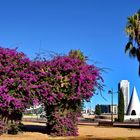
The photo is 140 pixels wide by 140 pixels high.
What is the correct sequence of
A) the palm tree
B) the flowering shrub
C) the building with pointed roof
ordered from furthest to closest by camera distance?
the building with pointed roof
the palm tree
the flowering shrub

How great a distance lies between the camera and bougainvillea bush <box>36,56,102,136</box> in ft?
93.8

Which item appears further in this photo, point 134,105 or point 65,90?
point 134,105

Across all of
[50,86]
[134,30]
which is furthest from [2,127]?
[134,30]

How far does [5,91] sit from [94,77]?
235 inches

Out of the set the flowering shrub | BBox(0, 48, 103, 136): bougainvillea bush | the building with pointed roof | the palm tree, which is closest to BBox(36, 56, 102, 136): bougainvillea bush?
BBox(0, 48, 103, 136): bougainvillea bush

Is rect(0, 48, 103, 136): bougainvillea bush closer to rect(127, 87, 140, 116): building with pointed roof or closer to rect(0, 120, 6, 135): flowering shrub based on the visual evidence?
rect(0, 120, 6, 135): flowering shrub

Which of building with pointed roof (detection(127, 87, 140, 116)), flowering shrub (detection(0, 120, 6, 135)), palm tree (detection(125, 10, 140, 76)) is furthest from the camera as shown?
building with pointed roof (detection(127, 87, 140, 116))

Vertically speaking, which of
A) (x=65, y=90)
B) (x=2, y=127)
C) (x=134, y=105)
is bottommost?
(x=2, y=127)

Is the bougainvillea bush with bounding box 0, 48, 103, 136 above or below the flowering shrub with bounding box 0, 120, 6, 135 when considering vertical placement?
above

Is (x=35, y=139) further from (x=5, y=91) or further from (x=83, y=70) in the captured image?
(x=83, y=70)

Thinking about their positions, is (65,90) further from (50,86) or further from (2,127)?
(2,127)

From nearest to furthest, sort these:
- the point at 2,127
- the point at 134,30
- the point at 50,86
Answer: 1. the point at 2,127
2. the point at 50,86
3. the point at 134,30

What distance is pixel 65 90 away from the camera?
28.8m

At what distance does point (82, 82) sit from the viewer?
28.7 m
